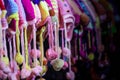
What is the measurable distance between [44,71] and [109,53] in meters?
0.87

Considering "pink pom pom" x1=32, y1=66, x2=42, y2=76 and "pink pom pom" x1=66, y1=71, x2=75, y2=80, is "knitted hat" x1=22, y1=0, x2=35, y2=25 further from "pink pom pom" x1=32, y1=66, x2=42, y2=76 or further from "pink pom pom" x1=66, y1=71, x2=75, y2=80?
"pink pom pom" x1=66, y1=71, x2=75, y2=80

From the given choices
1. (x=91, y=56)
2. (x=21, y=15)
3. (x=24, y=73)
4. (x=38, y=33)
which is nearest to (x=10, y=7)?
(x=21, y=15)

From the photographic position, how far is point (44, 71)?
1747 millimetres

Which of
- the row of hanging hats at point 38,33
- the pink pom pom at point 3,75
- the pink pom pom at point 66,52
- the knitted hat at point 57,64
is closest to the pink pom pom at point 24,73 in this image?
the row of hanging hats at point 38,33

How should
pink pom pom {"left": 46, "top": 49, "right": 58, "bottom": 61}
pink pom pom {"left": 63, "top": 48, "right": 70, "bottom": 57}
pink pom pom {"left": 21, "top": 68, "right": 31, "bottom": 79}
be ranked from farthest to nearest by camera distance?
pink pom pom {"left": 63, "top": 48, "right": 70, "bottom": 57} → pink pom pom {"left": 46, "top": 49, "right": 58, "bottom": 61} → pink pom pom {"left": 21, "top": 68, "right": 31, "bottom": 79}

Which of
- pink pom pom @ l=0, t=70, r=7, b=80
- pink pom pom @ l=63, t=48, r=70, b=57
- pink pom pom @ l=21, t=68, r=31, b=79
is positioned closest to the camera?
pink pom pom @ l=0, t=70, r=7, b=80

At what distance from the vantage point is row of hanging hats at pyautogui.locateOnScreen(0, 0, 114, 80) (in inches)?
59.9

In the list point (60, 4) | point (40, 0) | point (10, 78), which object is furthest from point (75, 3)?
point (10, 78)

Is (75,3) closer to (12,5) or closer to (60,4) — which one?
(60,4)

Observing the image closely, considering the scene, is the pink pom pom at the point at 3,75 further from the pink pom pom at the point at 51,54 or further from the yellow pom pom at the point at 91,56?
the yellow pom pom at the point at 91,56

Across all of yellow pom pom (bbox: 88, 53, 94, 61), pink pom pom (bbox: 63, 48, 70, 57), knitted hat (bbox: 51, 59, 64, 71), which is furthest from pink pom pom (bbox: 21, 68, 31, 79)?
yellow pom pom (bbox: 88, 53, 94, 61)

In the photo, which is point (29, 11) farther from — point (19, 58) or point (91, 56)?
point (91, 56)

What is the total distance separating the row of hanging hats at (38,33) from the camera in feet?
4.99

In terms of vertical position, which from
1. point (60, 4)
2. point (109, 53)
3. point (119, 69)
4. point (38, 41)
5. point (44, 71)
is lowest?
point (119, 69)
